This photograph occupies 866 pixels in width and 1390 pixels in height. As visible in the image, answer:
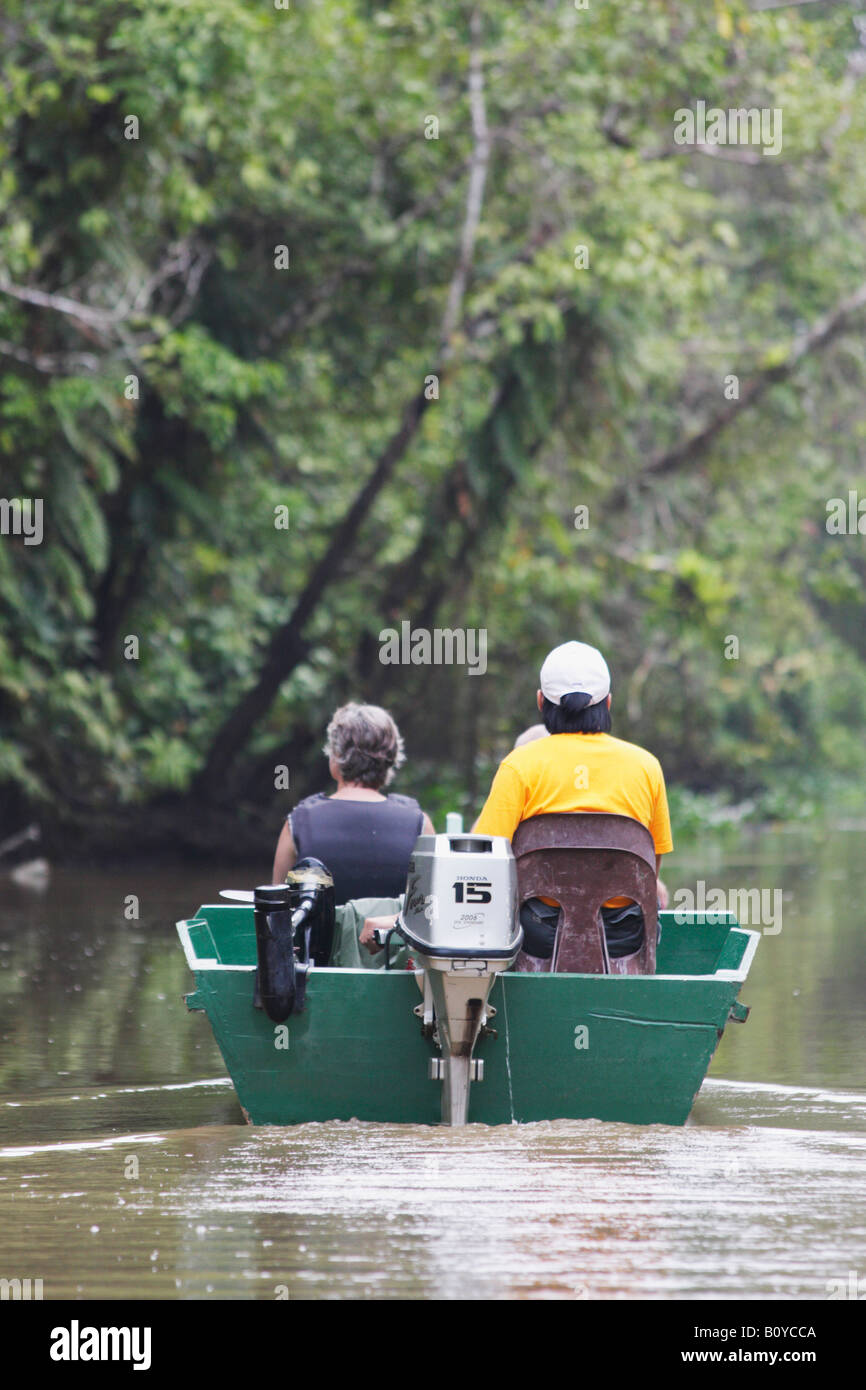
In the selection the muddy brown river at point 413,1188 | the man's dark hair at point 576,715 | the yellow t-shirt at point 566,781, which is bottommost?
the muddy brown river at point 413,1188

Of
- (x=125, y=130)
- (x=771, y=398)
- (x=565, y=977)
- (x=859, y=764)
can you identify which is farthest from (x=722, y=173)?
(x=565, y=977)

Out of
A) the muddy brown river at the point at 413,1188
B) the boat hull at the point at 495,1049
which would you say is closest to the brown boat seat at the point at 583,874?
the boat hull at the point at 495,1049

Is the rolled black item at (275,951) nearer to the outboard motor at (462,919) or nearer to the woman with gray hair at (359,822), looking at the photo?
the outboard motor at (462,919)

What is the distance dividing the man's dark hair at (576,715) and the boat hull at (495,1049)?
32.6 inches

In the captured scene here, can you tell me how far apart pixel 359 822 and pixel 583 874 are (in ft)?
3.26

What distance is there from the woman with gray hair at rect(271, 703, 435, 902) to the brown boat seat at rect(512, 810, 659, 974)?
675 millimetres

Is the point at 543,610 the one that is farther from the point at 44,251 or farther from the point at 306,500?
the point at 44,251

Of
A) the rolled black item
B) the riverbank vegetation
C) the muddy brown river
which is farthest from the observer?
the riverbank vegetation

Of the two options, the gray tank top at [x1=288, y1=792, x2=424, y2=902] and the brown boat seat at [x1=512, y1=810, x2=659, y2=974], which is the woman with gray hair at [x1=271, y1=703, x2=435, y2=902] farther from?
the brown boat seat at [x1=512, y1=810, x2=659, y2=974]

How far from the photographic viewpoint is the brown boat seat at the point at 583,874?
6.46m

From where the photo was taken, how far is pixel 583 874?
21.3 ft

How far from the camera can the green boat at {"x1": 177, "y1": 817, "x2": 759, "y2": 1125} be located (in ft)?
21.0

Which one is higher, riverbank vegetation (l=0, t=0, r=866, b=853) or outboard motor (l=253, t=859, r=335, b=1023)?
riverbank vegetation (l=0, t=0, r=866, b=853)

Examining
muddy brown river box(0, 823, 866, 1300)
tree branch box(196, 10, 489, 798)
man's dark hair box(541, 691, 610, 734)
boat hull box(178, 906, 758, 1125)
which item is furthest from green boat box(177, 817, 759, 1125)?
tree branch box(196, 10, 489, 798)
